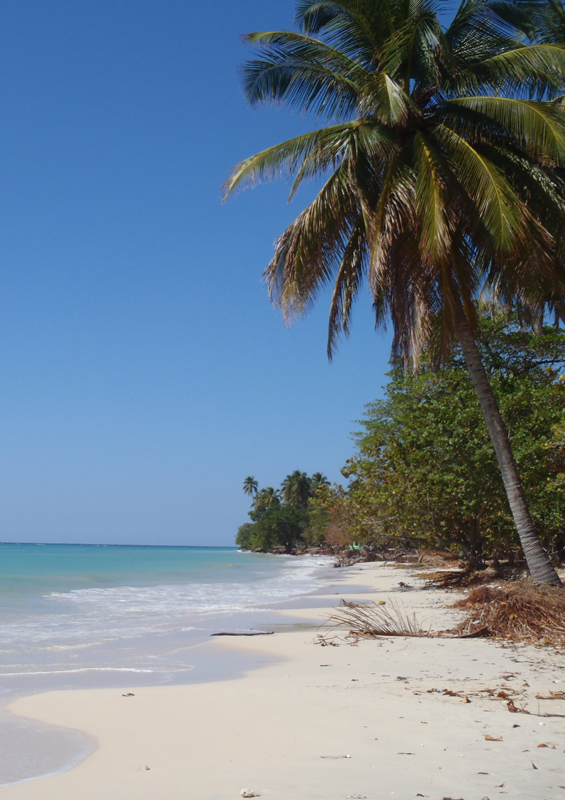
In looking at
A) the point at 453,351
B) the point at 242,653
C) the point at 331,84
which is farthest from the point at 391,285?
the point at 242,653

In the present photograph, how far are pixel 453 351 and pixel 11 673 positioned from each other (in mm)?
11845

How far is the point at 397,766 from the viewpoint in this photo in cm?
390

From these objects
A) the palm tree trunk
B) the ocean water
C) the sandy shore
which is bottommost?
the ocean water

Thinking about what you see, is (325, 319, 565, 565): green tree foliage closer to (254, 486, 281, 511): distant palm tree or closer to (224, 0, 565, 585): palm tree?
(224, 0, 565, 585): palm tree

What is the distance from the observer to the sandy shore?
12.1ft

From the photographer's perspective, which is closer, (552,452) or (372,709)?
(372,709)

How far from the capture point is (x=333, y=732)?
15.6 ft

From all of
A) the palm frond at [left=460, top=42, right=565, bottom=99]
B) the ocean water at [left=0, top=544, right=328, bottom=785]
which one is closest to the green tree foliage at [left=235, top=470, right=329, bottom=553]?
the ocean water at [left=0, top=544, right=328, bottom=785]

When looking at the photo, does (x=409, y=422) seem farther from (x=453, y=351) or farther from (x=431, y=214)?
(x=431, y=214)

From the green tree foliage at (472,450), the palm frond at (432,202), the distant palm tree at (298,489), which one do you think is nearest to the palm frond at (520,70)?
the palm frond at (432,202)

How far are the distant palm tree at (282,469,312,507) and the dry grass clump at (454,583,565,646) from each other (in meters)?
90.1

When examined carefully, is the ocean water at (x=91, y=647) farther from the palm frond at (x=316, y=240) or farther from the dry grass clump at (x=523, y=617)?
the palm frond at (x=316, y=240)

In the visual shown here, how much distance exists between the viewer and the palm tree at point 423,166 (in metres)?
9.44

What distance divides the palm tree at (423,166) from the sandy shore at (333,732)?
4096 millimetres
